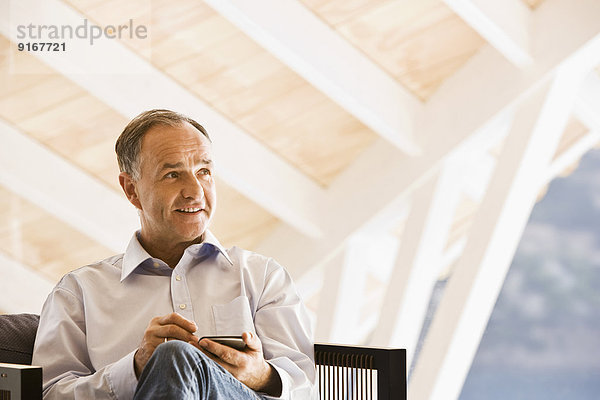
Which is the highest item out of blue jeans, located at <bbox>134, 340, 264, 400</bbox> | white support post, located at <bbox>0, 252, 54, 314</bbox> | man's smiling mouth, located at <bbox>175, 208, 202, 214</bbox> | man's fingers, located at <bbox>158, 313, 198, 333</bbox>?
man's smiling mouth, located at <bbox>175, 208, 202, 214</bbox>

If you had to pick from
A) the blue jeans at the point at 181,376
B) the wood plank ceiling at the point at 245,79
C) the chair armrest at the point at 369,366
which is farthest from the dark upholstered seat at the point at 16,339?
the wood plank ceiling at the point at 245,79

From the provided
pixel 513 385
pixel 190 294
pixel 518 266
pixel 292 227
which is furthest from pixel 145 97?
pixel 513 385

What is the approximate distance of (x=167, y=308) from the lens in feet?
6.60

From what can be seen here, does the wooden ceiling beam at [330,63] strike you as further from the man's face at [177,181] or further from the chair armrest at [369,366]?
the chair armrest at [369,366]

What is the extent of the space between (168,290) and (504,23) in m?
1.63

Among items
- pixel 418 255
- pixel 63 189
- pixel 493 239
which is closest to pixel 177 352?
pixel 493 239

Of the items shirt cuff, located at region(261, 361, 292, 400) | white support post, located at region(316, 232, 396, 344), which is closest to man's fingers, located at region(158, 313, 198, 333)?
shirt cuff, located at region(261, 361, 292, 400)

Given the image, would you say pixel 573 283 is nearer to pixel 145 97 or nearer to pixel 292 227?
pixel 292 227

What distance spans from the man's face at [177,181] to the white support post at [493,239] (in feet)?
5.18

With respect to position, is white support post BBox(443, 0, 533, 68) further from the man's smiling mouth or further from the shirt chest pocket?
the shirt chest pocket

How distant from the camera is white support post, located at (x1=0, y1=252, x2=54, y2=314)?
469 cm

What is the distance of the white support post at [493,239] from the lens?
3.17 m

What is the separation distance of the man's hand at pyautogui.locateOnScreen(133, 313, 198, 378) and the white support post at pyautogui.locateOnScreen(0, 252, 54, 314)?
3.13 meters

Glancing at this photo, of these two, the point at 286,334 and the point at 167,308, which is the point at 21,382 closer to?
the point at 167,308
